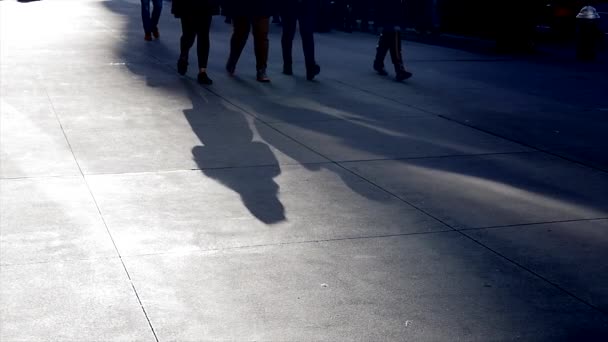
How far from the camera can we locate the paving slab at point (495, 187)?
6293 millimetres

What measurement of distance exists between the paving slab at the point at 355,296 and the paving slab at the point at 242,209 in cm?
27

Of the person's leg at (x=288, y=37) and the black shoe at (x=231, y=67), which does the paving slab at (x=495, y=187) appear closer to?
the person's leg at (x=288, y=37)

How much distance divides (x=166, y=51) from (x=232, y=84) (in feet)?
14.6

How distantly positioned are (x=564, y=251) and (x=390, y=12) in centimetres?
800

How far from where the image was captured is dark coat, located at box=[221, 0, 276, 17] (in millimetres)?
12266

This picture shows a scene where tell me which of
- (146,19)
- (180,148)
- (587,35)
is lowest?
(146,19)

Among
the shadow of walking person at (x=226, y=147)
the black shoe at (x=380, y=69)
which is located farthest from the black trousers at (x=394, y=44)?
the shadow of walking person at (x=226, y=147)

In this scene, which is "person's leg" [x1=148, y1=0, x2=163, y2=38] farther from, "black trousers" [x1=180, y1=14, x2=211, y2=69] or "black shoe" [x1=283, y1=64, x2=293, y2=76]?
"black trousers" [x1=180, y1=14, x2=211, y2=69]

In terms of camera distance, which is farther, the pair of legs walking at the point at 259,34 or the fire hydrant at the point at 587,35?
the fire hydrant at the point at 587,35

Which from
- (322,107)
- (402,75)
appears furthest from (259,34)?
(322,107)

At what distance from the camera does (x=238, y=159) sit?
7.83 metres

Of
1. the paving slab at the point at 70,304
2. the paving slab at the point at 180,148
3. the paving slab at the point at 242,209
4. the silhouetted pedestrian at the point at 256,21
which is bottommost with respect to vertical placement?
the paving slab at the point at 180,148

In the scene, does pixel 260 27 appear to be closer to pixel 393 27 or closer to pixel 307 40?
pixel 307 40

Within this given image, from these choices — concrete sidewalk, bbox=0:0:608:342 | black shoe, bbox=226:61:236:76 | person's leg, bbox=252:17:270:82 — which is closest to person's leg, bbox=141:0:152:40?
black shoe, bbox=226:61:236:76
